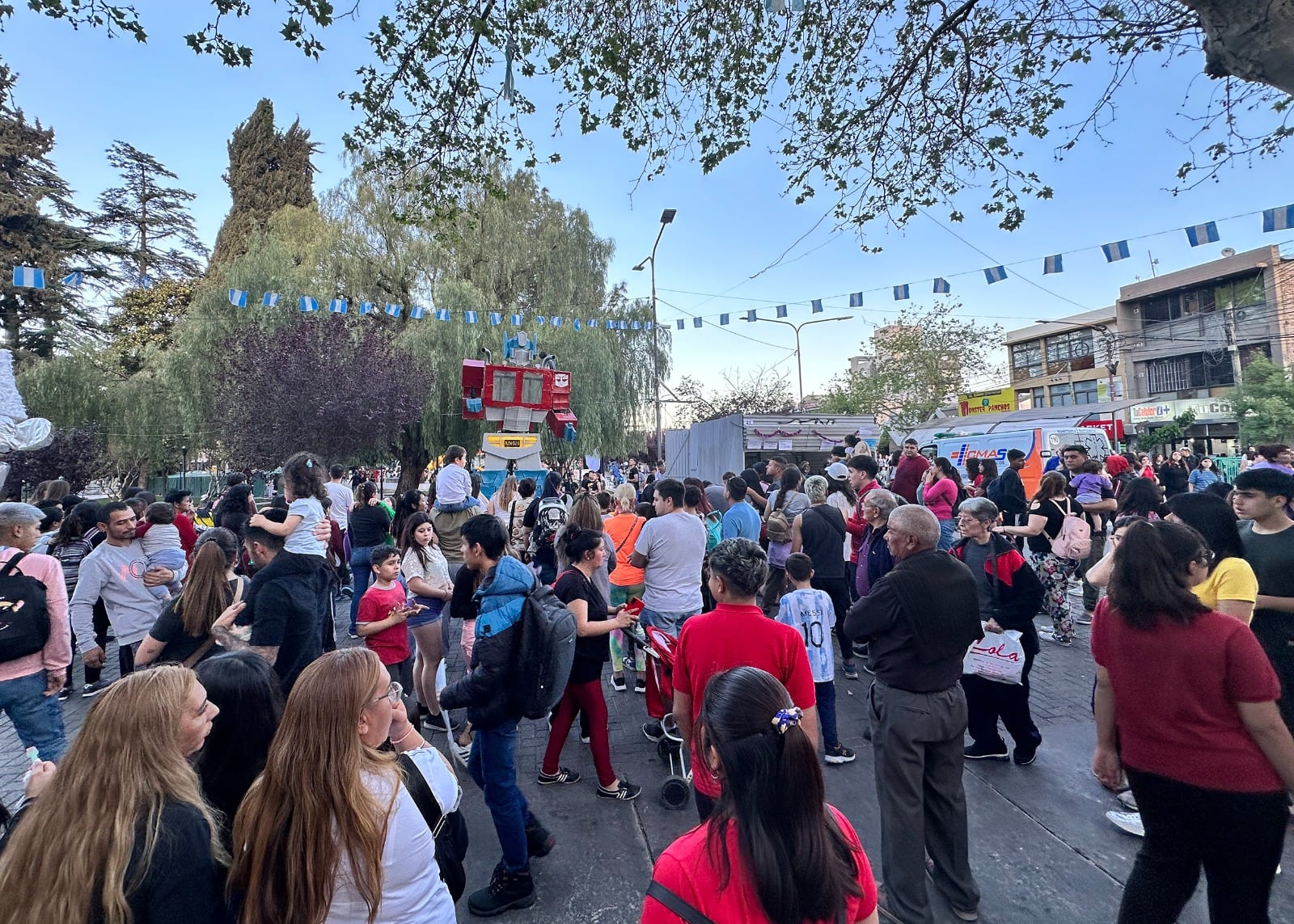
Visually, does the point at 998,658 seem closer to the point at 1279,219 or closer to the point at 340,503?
the point at 340,503

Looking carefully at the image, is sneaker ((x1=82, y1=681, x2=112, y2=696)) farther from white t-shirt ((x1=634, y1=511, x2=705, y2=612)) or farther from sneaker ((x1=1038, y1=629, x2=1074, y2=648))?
sneaker ((x1=1038, y1=629, x2=1074, y2=648))

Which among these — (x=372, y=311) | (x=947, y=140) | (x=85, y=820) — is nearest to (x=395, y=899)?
(x=85, y=820)

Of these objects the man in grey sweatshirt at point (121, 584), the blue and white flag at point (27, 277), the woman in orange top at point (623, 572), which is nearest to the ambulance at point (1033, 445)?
the woman in orange top at point (623, 572)

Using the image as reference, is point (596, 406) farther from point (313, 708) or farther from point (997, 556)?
point (313, 708)

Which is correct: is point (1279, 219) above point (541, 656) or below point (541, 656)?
above

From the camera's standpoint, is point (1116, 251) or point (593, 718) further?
point (1116, 251)

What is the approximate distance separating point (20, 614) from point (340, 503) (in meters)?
4.27

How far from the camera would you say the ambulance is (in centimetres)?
1534

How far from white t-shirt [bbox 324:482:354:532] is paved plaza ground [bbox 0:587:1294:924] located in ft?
10.2

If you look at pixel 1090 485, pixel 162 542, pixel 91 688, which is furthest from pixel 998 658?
pixel 91 688

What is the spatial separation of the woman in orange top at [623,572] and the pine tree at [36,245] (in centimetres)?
2313

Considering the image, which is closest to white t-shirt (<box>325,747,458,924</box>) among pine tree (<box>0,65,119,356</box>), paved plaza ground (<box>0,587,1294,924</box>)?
paved plaza ground (<box>0,587,1294,924</box>)

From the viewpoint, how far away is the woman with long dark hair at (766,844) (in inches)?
43.6

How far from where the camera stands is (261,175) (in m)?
26.7
